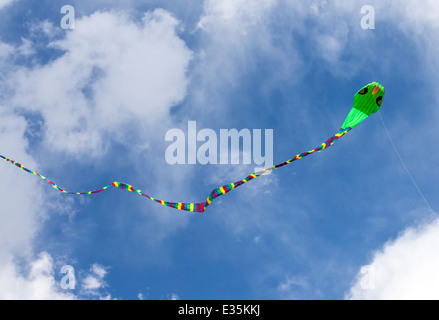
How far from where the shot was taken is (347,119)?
2102 centimetres

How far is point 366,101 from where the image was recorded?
2150 centimetres

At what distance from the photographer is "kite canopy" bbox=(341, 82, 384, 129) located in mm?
21234

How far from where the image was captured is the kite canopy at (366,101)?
2123cm
